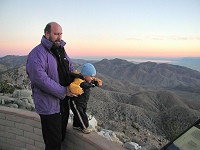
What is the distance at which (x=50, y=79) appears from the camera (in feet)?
9.32

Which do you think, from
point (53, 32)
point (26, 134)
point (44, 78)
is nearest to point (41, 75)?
point (44, 78)

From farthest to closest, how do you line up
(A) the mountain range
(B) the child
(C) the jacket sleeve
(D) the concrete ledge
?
(A) the mountain range < (D) the concrete ledge < (B) the child < (C) the jacket sleeve

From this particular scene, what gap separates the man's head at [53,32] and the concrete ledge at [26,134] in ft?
4.75

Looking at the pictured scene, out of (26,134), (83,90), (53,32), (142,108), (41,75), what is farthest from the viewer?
(142,108)

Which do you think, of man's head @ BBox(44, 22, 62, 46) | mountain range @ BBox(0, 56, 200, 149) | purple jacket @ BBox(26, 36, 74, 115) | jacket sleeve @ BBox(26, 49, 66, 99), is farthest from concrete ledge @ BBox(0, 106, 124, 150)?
mountain range @ BBox(0, 56, 200, 149)

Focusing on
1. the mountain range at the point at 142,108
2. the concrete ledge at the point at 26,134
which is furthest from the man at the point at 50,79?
the mountain range at the point at 142,108

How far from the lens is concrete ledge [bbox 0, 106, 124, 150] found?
11.5 feet

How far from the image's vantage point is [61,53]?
3172 mm

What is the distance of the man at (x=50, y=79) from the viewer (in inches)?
111

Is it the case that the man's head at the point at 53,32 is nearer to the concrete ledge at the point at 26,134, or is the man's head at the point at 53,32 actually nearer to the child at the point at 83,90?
the child at the point at 83,90

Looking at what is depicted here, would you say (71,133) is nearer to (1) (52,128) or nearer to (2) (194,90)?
(1) (52,128)

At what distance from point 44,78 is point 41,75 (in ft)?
0.16

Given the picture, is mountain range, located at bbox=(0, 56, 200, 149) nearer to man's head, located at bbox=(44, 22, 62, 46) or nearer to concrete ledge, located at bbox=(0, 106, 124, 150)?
concrete ledge, located at bbox=(0, 106, 124, 150)

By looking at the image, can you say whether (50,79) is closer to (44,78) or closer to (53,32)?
(44,78)
